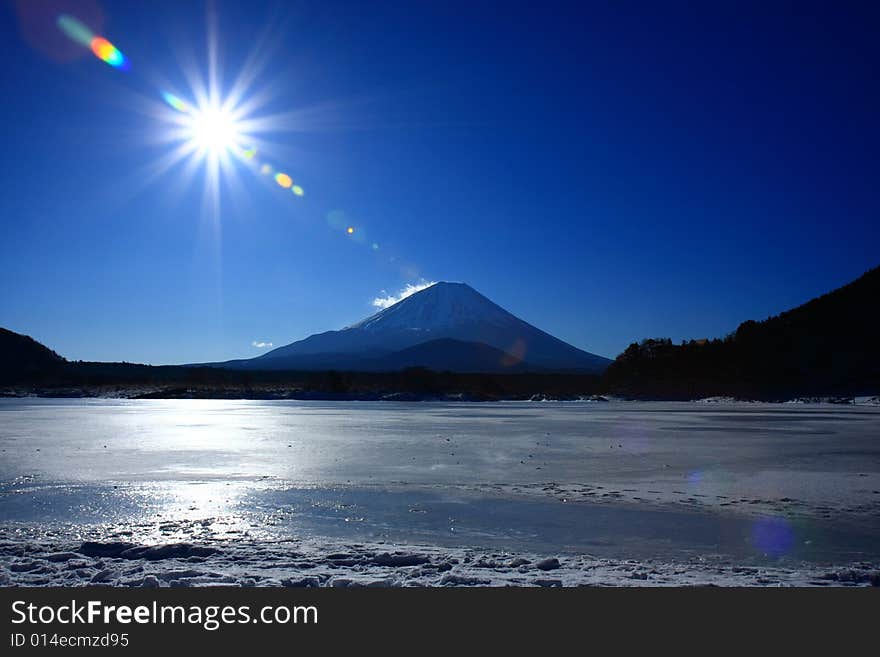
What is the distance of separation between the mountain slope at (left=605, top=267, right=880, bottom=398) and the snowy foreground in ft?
201

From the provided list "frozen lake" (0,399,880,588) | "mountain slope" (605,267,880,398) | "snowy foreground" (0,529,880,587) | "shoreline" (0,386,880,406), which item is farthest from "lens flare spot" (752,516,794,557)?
"mountain slope" (605,267,880,398)

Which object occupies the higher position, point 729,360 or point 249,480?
point 729,360

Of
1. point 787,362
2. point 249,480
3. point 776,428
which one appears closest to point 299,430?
point 249,480

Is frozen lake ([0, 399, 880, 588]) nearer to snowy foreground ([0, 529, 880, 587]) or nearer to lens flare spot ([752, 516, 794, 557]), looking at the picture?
lens flare spot ([752, 516, 794, 557])

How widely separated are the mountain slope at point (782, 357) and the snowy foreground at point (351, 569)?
201ft

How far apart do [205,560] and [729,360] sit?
78.7 m

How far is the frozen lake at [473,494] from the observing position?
645 centimetres

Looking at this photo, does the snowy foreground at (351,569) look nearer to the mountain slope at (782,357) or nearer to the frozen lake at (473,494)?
the frozen lake at (473,494)

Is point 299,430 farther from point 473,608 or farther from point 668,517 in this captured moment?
point 473,608

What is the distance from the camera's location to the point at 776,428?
72.4 feet

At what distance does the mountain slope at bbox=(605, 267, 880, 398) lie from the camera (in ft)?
209

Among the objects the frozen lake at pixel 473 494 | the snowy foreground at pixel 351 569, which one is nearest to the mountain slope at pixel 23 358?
the frozen lake at pixel 473 494

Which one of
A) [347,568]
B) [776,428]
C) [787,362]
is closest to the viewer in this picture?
[347,568]

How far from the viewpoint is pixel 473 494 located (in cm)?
909
